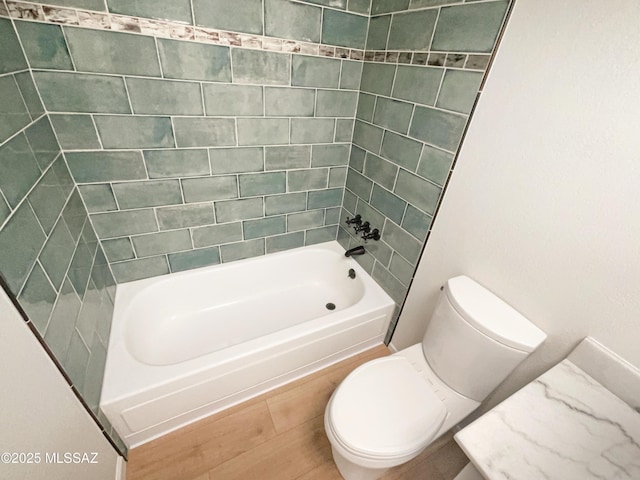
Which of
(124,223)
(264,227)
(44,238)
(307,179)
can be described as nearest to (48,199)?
(44,238)

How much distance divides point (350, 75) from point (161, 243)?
4.64 ft

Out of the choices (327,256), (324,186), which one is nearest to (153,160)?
(324,186)

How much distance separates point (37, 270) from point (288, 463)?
1206 mm

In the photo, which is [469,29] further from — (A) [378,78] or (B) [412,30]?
(A) [378,78]

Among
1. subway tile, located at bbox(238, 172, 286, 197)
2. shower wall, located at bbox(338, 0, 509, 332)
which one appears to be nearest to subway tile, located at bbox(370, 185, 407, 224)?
shower wall, located at bbox(338, 0, 509, 332)

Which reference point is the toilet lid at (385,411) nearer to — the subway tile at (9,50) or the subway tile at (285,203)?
the subway tile at (285,203)

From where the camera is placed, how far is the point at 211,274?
1.76 metres

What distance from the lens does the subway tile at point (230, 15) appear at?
1.13 metres

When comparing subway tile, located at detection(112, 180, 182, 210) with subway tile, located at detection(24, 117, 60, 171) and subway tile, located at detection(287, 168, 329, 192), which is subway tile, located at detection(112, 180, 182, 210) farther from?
subway tile, located at detection(287, 168, 329, 192)

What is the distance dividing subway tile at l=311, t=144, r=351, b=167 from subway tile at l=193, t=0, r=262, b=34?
0.65 m

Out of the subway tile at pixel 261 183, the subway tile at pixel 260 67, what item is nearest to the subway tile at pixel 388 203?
A: the subway tile at pixel 261 183

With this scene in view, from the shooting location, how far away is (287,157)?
1.62 metres

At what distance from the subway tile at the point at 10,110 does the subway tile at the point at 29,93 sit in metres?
0.04

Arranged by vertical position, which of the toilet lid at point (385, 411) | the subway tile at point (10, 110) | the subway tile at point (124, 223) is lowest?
the toilet lid at point (385, 411)
